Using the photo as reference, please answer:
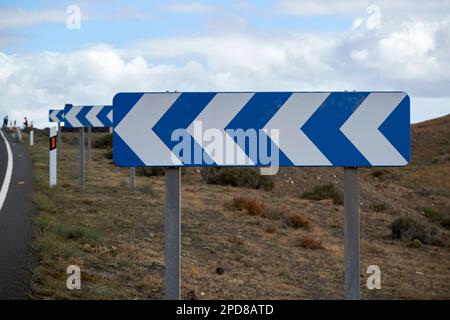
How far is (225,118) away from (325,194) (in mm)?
17709

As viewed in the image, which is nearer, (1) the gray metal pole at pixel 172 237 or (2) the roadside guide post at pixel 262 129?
(1) the gray metal pole at pixel 172 237

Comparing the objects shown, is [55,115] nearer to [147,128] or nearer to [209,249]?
[209,249]

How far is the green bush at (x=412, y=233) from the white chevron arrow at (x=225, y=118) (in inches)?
461

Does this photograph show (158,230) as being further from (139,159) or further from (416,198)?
(416,198)

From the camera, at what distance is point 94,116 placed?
53.9 ft

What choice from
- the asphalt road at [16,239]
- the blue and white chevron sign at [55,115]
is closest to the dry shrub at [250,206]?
the asphalt road at [16,239]

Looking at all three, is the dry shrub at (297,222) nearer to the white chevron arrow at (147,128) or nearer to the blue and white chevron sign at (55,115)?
the blue and white chevron sign at (55,115)

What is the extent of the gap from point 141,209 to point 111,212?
102cm

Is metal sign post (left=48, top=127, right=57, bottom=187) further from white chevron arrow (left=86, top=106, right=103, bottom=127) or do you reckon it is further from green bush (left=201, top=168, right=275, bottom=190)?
green bush (left=201, top=168, right=275, bottom=190)

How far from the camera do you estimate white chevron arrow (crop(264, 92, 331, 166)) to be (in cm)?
553

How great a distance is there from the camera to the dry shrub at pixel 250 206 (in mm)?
16609

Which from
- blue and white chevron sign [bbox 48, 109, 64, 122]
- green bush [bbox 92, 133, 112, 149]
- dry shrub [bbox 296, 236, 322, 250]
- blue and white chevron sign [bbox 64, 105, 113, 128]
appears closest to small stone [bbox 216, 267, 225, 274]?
dry shrub [bbox 296, 236, 322, 250]

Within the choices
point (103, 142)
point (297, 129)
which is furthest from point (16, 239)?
point (103, 142)
